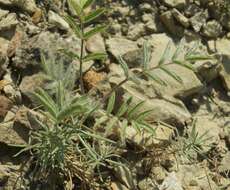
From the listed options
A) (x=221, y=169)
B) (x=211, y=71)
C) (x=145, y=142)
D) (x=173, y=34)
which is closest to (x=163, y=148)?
(x=145, y=142)

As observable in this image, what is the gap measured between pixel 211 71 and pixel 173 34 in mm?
439

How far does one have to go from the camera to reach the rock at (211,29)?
399cm

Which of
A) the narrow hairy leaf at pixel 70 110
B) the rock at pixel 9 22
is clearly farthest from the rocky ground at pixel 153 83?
the narrow hairy leaf at pixel 70 110

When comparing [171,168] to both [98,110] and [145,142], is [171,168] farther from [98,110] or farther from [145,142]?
[98,110]

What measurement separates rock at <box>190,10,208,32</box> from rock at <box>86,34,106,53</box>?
0.76m

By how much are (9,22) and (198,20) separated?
1.46m

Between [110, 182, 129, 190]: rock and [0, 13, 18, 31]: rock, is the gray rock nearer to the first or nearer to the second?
[0, 13, 18, 31]: rock

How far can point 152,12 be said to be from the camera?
3.97 m

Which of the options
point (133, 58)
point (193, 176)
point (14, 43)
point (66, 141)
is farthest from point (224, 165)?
point (14, 43)

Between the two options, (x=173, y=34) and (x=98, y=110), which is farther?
(x=173, y=34)

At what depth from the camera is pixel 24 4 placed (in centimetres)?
356

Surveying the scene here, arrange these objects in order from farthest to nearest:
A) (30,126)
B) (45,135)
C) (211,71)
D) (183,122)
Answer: (211,71), (183,122), (30,126), (45,135)

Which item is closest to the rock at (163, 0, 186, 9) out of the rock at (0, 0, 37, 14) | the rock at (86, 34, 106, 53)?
the rock at (86, 34, 106, 53)

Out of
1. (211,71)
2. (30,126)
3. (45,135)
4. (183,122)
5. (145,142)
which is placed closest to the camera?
(45,135)
